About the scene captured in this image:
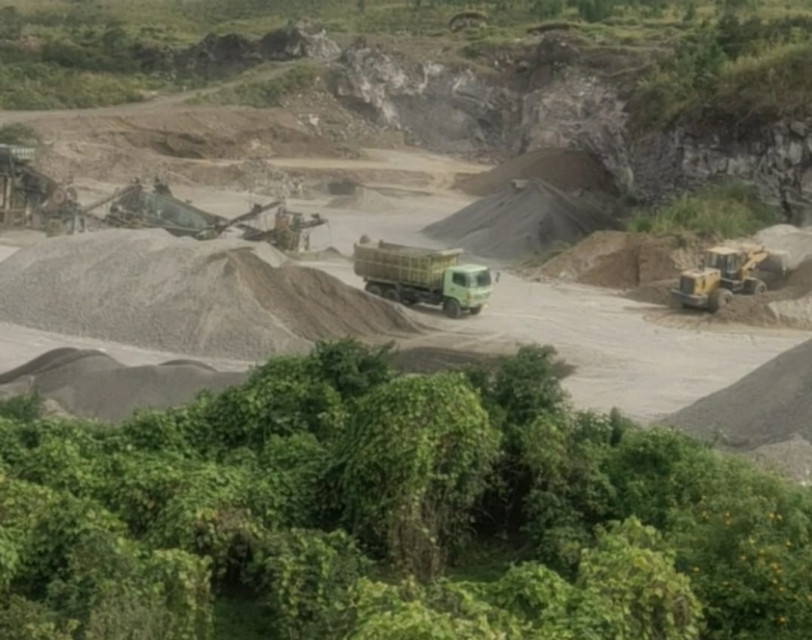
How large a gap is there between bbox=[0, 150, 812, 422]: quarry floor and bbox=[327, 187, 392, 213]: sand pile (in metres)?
12.2

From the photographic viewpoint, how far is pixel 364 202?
60.8 m

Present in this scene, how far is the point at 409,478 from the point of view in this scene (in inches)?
592

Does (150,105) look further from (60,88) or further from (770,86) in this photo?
(770,86)

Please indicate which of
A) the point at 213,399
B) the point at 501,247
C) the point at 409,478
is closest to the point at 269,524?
the point at 409,478

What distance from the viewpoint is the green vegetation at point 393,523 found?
12555 millimetres

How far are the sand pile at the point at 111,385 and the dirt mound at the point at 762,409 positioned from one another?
855 cm

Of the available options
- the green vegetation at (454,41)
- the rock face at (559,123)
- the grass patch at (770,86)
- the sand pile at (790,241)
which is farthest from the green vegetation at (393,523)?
the green vegetation at (454,41)

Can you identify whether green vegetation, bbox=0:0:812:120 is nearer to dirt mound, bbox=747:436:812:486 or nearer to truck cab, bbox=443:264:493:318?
truck cab, bbox=443:264:493:318

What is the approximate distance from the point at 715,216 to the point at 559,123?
996 inches

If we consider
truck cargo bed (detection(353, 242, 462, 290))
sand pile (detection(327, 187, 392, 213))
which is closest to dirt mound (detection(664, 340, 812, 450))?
truck cargo bed (detection(353, 242, 462, 290))

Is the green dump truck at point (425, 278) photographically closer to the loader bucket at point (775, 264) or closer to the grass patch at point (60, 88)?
the loader bucket at point (775, 264)

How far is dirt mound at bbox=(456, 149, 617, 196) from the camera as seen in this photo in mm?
58719

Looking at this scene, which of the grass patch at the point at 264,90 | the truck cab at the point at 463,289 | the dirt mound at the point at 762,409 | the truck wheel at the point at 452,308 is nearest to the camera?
the dirt mound at the point at 762,409

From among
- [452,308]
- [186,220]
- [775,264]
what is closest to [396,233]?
[186,220]
